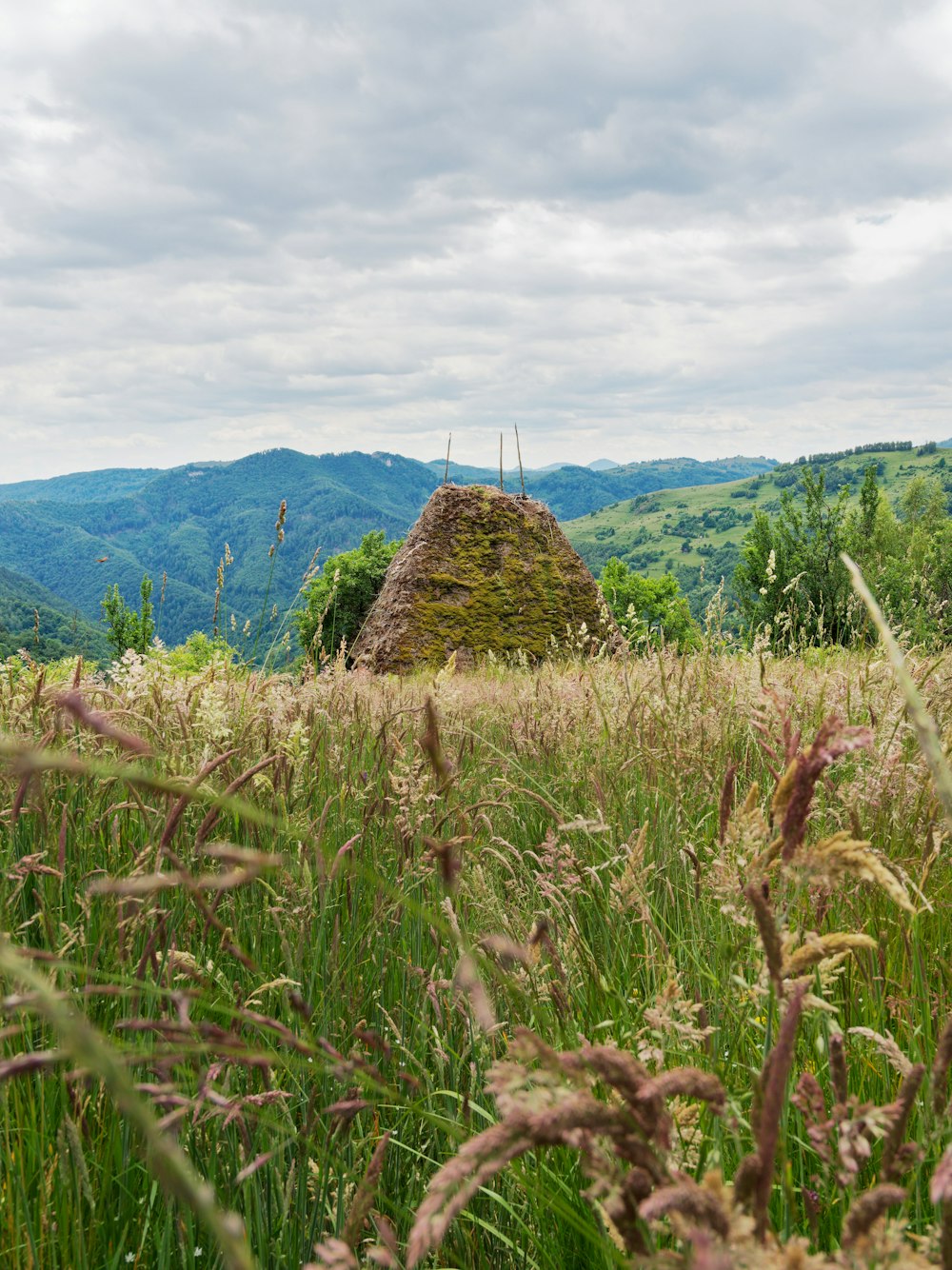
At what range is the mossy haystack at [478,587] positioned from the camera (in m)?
16.1

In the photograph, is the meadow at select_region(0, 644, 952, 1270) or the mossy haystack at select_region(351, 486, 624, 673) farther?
the mossy haystack at select_region(351, 486, 624, 673)

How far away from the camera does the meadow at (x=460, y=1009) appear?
26.3 inches

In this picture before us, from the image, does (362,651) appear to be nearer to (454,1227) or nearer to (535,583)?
(535,583)

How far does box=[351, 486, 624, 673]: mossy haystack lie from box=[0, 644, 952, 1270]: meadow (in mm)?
12536

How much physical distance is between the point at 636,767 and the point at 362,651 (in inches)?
531

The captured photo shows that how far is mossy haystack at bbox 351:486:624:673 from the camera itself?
634 inches

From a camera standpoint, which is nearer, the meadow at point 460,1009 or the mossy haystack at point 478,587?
the meadow at point 460,1009

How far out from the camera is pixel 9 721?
306cm

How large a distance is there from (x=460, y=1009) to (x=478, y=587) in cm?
1491

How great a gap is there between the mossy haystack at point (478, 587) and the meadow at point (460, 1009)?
12536 millimetres

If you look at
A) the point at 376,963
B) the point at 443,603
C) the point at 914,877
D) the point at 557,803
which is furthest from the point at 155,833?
the point at 443,603

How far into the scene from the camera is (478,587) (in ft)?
55.3

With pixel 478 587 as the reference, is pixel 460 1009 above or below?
below

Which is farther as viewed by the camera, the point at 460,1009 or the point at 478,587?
the point at 478,587
